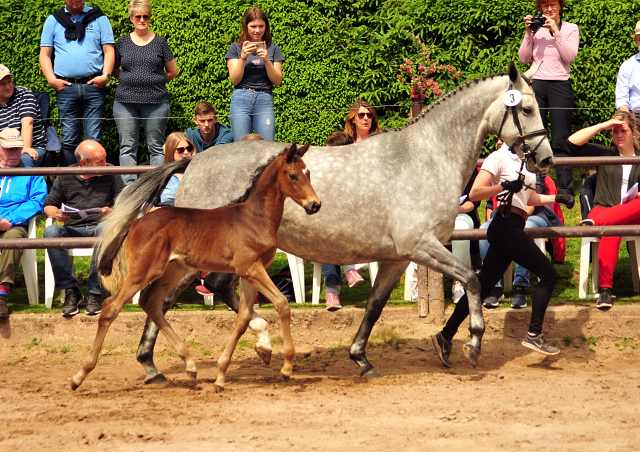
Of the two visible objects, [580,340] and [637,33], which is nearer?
[580,340]

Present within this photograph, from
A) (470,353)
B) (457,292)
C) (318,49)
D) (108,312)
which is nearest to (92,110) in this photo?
(318,49)

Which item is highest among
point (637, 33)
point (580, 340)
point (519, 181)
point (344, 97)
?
point (637, 33)

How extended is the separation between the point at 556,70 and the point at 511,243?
2.92 m

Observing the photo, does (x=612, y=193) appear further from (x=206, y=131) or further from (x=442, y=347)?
(x=206, y=131)

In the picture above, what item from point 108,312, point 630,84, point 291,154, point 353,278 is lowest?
point 353,278

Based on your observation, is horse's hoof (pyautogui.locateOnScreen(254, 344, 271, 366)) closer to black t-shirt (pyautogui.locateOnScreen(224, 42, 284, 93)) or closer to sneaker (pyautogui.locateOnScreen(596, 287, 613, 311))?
sneaker (pyautogui.locateOnScreen(596, 287, 613, 311))

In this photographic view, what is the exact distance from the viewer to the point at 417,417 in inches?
195

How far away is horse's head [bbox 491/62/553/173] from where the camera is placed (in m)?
5.96

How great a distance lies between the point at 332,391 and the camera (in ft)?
18.6

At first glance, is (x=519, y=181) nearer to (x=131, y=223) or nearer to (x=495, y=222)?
(x=495, y=222)

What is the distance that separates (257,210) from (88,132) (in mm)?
4093

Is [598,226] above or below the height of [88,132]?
below

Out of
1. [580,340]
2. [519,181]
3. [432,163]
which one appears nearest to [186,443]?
[432,163]

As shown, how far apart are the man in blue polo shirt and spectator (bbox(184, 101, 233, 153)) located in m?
1.33
